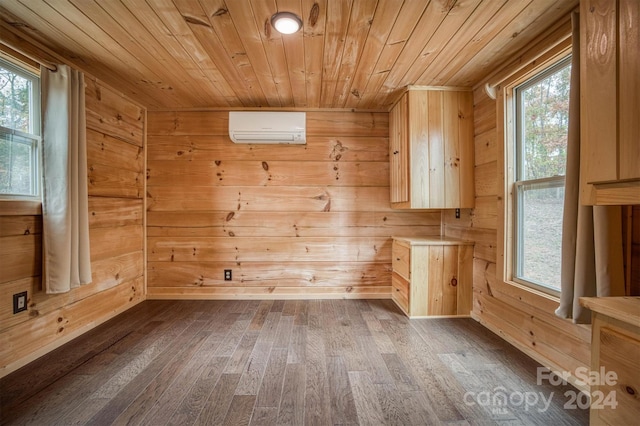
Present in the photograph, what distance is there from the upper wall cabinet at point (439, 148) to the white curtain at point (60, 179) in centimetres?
268

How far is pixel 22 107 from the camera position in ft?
5.96

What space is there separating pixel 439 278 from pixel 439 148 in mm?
1217

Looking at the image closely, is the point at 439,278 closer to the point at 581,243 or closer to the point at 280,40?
the point at 581,243

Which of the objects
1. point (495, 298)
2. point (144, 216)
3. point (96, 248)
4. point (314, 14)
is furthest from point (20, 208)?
point (495, 298)

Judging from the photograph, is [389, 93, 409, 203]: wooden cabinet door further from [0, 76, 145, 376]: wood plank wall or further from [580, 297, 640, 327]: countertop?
[0, 76, 145, 376]: wood plank wall

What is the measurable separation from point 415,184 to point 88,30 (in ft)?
8.66

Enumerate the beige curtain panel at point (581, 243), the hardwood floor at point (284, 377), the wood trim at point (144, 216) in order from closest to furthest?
the beige curtain panel at point (581, 243), the hardwood floor at point (284, 377), the wood trim at point (144, 216)

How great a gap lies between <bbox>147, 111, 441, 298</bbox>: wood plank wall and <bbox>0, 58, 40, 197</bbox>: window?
114 cm

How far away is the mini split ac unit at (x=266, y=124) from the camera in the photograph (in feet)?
9.34

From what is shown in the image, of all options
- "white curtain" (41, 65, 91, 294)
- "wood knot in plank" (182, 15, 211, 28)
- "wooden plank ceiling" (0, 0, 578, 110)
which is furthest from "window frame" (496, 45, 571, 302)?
"white curtain" (41, 65, 91, 294)

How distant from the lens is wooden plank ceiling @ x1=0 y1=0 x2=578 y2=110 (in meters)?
1.50

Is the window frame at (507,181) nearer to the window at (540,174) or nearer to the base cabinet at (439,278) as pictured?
the window at (540,174)

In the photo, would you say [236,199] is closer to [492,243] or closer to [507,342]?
[492,243]

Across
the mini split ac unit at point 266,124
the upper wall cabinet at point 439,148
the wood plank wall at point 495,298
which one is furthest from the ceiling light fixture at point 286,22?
the wood plank wall at point 495,298
